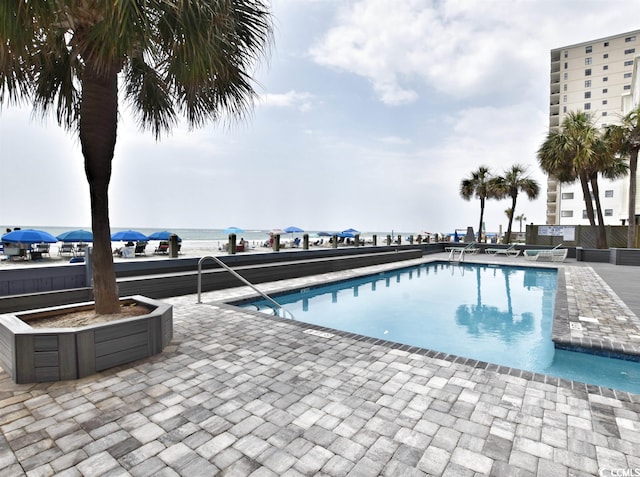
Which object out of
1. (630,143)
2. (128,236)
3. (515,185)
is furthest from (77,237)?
(515,185)

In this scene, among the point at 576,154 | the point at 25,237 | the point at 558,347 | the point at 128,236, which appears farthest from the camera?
the point at 576,154

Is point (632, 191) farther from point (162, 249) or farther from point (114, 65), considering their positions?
point (162, 249)

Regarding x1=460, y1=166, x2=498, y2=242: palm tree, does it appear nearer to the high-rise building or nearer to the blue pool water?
the blue pool water

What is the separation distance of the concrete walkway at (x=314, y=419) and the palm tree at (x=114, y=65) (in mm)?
1417

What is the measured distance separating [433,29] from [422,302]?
31.1 ft

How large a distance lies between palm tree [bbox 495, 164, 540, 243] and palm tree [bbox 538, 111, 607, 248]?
17.6ft

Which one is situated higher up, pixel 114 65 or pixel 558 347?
pixel 114 65

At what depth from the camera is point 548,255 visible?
53.8 feet

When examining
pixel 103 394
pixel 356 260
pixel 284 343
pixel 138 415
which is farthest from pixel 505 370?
pixel 356 260

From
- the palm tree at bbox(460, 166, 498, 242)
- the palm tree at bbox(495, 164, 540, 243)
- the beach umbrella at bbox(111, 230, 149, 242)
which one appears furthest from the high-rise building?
the beach umbrella at bbox(111, 230, 149, 242)

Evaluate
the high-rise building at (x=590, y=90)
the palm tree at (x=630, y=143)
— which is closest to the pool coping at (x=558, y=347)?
the palm tree at (x=630, y=143)

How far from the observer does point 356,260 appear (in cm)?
1310

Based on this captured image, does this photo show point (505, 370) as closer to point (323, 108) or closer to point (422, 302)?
point (422, 302)

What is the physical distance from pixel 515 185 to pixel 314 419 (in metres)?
27.5
